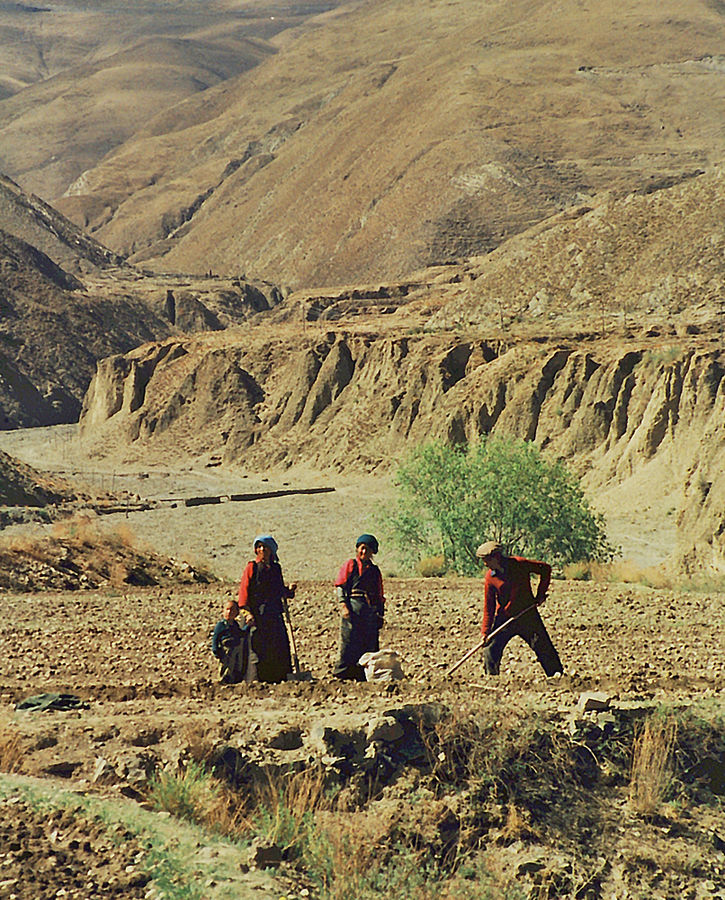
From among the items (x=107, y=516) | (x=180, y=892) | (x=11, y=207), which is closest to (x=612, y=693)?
(x=180, y=892)

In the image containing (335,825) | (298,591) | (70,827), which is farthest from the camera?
(298,591)

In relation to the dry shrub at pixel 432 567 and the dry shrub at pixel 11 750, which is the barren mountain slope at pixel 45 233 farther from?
the dry shrub at pixel 11 750

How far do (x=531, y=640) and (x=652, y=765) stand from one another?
2.00 m

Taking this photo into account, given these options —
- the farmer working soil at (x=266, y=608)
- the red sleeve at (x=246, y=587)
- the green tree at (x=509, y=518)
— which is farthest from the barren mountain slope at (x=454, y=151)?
the red sleeve at (x=246, y=587)

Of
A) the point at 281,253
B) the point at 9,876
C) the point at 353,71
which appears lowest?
the point at 9,876

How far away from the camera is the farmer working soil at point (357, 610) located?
911 cm

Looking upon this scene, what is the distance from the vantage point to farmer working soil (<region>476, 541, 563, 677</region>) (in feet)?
29.4

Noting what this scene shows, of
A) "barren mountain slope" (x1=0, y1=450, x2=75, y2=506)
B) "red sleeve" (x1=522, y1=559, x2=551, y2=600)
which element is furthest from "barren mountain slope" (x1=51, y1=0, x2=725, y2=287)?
"red sleeve" (x1=522, y1=559, x2=551, y2=600)

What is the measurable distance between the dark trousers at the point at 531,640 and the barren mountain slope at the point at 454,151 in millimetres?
97961

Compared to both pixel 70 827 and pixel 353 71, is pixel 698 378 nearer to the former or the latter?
pixel 70 827

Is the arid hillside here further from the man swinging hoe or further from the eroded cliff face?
the man swinging hoe

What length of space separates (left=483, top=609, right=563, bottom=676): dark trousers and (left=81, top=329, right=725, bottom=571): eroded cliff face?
10685mm

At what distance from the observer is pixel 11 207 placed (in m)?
127

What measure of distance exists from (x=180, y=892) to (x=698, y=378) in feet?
106
